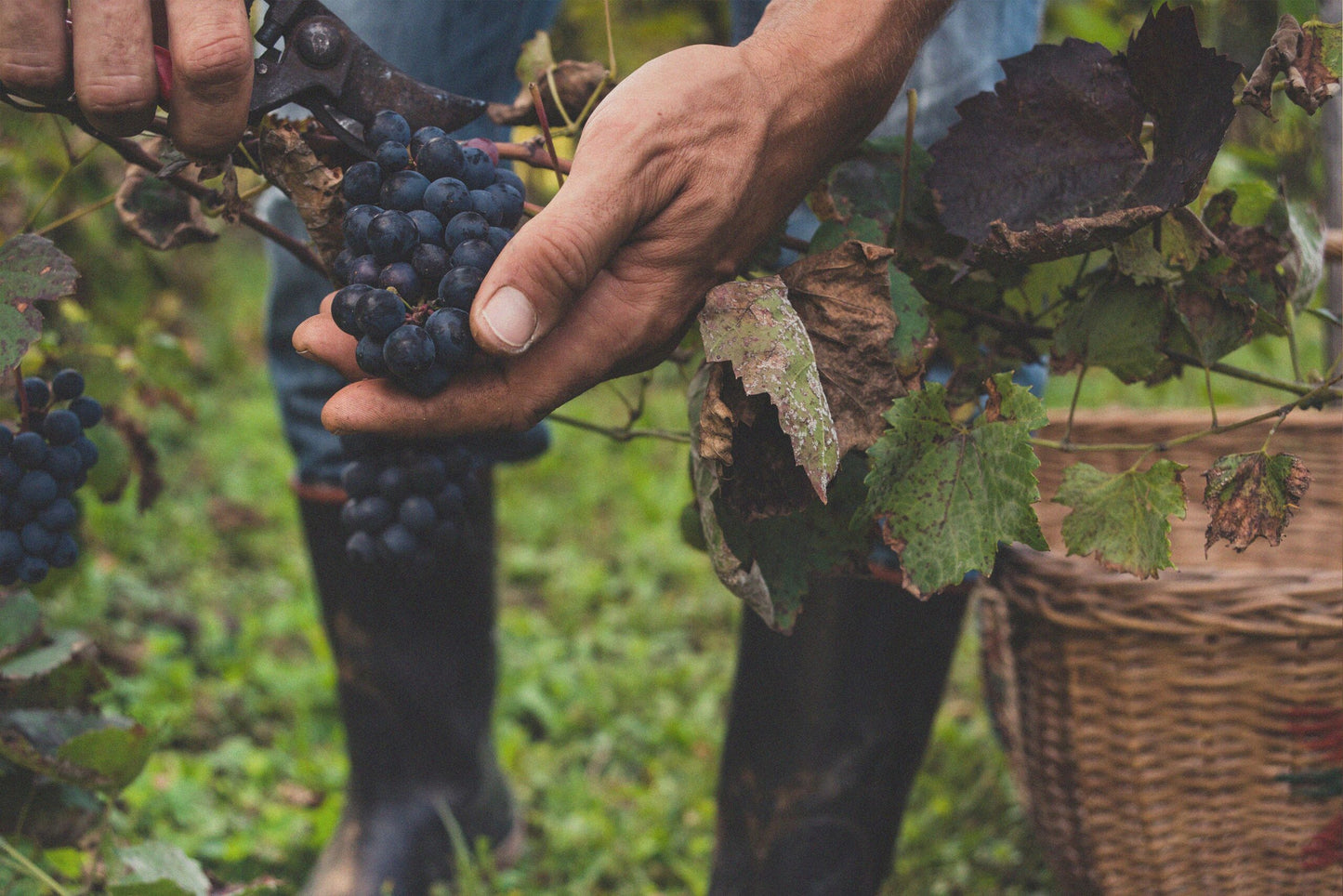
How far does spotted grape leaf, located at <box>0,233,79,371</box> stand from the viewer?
0.78 meters

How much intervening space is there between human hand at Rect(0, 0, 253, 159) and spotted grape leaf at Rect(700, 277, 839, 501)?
39cm

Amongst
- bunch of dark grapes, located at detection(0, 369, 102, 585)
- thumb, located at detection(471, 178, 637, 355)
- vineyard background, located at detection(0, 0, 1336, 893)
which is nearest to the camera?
thumb, located at detection(471, 178, 637, 355)

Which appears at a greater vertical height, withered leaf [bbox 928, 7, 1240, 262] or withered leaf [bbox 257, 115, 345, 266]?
withered leaf [bbox 928, 7, 1240, 262]

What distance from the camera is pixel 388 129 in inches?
32.4

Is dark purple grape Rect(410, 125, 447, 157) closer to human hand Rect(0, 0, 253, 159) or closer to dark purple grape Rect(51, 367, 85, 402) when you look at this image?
human hand Rect(0, 0, 253, 159)

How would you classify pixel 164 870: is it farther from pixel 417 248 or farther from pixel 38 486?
pixel 417 248

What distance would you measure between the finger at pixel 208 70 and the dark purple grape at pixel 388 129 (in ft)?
0.31

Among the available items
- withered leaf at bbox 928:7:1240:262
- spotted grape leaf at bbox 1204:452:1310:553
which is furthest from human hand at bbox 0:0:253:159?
spotted grape leaf at bbox 1204:452:1310:553

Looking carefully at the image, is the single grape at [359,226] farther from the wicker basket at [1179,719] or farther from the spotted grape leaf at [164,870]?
the wicker basket at [1179,719]

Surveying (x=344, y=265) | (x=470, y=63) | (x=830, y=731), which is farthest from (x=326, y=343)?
(x=830, y=731)

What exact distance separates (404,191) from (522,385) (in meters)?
0.17

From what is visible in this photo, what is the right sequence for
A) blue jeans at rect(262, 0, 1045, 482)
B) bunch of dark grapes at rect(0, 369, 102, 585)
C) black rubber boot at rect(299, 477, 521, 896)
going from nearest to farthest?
bunch of dark grapes at rect(0, 369, 102, 585), blue jeans at rect(262, 0, 1045, 482), black rubber boot at rect(299, 477, 521, 896)

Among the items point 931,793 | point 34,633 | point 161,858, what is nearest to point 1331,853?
point 931,793

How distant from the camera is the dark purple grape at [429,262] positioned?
755mm
